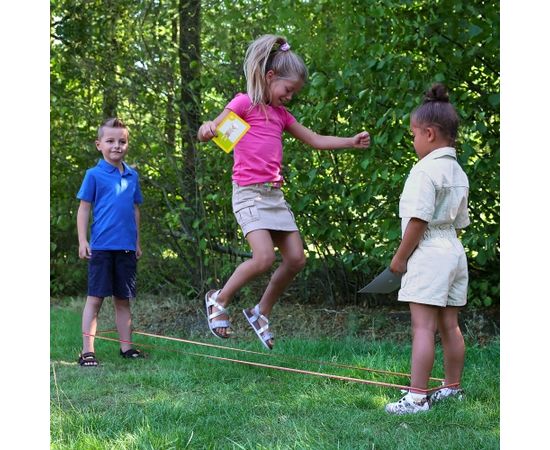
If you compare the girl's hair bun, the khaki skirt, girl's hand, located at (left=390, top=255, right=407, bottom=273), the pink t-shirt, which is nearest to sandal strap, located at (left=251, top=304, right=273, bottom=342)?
the khaki skirt

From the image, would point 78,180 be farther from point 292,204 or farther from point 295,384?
point 295,384

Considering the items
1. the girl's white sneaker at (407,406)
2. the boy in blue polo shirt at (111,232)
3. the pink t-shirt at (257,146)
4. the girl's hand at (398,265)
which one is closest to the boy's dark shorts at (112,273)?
the boy in blue polo shirt at (111,232)

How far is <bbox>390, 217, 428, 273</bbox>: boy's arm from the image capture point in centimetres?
310

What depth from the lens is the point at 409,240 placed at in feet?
10.2

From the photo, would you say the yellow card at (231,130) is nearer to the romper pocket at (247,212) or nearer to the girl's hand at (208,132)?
the girl's hand at (208,132)

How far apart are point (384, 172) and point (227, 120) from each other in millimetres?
1327

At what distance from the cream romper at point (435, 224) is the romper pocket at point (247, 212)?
976 millimetres

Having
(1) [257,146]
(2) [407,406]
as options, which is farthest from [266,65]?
(2) [407,406]

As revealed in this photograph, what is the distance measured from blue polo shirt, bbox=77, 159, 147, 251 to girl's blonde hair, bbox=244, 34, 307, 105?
48.8 inches

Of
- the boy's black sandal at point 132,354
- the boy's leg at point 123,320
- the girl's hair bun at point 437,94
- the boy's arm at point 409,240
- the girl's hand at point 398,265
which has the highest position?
the girl's hair bun at point 437,94

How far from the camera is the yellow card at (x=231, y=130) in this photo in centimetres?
368

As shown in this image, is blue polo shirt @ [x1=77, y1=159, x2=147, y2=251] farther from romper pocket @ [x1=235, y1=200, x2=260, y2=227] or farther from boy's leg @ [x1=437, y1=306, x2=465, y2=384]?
boy's leg @ [x1=437, y1=306, x2=465, y2=384]

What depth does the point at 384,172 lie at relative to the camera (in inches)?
183
